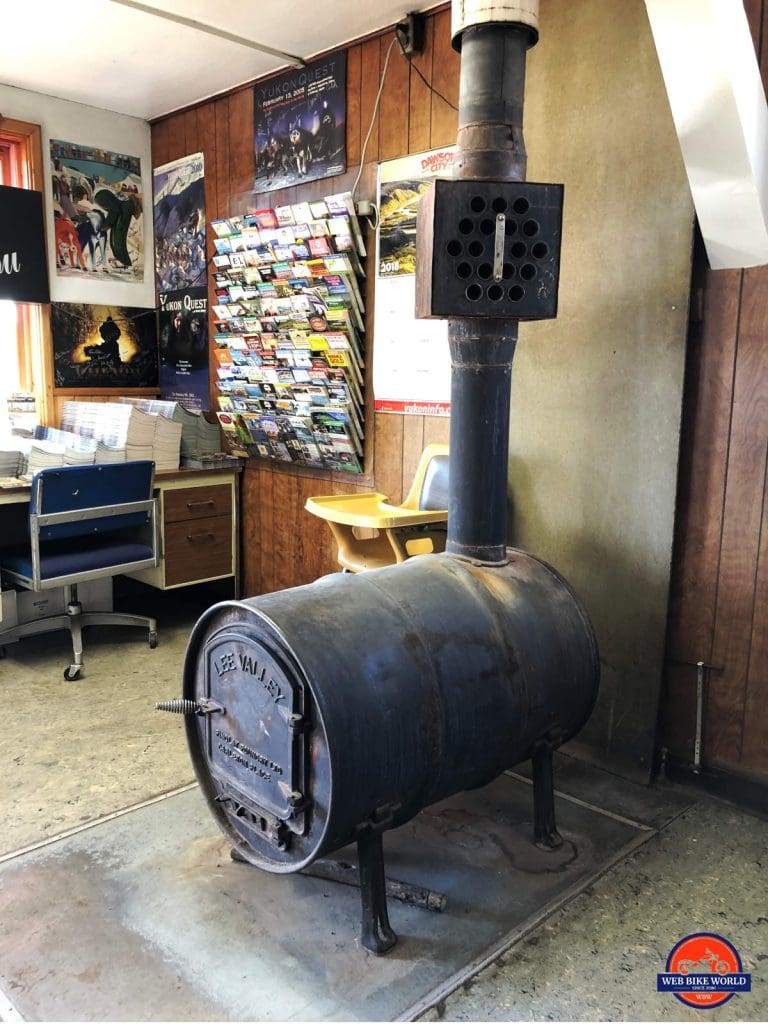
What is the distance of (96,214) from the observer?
423 cm

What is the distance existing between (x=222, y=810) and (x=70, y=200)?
11.0 feet

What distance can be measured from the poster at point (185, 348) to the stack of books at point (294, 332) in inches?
9.7

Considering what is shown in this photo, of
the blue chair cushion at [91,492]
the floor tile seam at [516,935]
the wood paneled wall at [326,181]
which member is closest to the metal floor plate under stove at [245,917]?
the floor tile seam at [516,935]

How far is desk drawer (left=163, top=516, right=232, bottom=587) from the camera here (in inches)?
154

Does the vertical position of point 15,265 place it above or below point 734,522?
above

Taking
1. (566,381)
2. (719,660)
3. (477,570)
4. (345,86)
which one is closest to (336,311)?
(345,86)

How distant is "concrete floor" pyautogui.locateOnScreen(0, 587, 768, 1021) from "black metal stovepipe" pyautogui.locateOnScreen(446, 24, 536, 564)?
3.04 ft

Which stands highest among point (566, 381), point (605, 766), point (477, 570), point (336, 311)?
point (336, 311)

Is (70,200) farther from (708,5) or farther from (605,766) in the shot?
(605,766)

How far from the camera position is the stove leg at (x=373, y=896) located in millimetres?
1815

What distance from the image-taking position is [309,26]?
10.4 ft

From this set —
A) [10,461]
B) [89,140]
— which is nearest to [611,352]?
[10,461]

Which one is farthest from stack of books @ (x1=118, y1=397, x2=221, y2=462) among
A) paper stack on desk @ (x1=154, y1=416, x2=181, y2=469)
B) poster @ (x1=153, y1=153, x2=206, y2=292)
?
poster @ (x1=153, y1=153, x2=206, y2=292)

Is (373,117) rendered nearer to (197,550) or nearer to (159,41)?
(159,41)
